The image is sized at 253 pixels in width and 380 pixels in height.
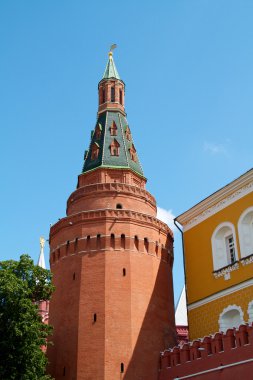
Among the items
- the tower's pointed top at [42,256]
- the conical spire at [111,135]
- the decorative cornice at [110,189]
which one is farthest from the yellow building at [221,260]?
the tower's pointed top at [42,256]

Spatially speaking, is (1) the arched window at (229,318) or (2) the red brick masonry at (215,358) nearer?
(2) the red brick masonry at (215,358)

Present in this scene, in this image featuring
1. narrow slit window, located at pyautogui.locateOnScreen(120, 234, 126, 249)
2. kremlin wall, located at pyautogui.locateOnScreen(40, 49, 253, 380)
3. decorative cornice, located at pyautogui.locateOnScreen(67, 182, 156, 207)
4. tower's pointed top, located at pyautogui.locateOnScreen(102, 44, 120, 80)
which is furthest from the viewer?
tower's pointed top, located at pyautogui.locateOnScreen(102, 44, 120, 80)

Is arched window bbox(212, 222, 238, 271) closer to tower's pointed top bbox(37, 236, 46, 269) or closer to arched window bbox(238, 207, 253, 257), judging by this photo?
arched window bbox(238, 207, 253, 257)

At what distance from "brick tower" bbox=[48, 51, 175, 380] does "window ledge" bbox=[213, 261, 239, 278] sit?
365 centimetres

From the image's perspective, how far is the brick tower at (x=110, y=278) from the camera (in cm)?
2411

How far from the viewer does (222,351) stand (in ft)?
67.9

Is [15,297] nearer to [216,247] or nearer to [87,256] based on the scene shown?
[87,256]

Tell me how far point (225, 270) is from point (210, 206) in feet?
12.2

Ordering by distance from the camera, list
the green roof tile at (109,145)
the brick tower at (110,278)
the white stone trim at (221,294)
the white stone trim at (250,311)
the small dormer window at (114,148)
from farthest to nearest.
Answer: the small dormer window at (114,148) < the green roof tile at (109,145) < the brick tower at (110,278) < the white stone trim at (221,294) < the white stone trim at (250,311)

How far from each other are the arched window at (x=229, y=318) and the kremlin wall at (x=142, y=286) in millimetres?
45

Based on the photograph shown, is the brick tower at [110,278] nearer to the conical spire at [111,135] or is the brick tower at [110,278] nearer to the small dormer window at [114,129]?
the conical spire at [111,135]

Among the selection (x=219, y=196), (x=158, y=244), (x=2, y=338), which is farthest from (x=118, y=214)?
(x=2, y=338)

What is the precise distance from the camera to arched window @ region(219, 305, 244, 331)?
23406 mm

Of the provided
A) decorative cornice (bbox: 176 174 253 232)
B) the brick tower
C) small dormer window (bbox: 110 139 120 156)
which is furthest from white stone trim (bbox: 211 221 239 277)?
small dormer window (bbox: 110 139 120 156)
